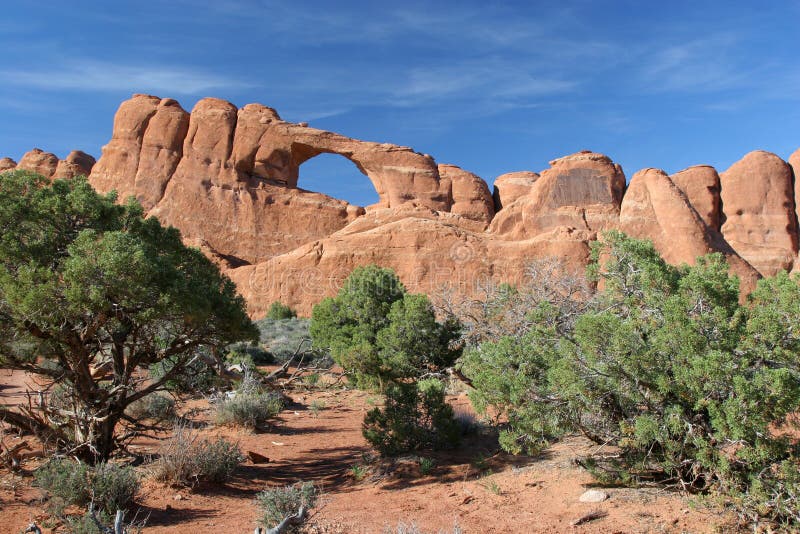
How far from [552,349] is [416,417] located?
3.05 meters

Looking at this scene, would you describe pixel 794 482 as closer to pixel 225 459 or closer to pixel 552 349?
pixel 552 349

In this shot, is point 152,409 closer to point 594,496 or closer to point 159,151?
point 594,496

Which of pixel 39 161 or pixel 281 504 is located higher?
pixel 39 161

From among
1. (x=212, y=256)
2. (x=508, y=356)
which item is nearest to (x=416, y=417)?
(x=508, y=356)

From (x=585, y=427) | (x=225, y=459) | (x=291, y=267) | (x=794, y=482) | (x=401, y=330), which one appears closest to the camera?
(x=794, y=482)

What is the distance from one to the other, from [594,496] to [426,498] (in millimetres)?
1934

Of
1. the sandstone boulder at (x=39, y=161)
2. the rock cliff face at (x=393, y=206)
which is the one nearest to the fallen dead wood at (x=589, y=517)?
the rock cliff face at (x=393, y=206)

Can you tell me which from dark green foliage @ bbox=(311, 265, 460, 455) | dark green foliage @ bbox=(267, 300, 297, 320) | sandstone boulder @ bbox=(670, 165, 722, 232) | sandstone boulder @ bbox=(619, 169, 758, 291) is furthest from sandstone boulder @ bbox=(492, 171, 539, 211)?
dark green foliage @ bbox=(311, 265, 460, 455)

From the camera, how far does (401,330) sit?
1271 cm

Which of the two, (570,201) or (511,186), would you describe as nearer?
(570,201)

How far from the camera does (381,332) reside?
1352cm

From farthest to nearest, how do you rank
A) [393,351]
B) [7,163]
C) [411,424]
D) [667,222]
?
[7,163] → [667,222] → [393,351] → [411,424]

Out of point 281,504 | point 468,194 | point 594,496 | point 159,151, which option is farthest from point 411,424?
point 159,151

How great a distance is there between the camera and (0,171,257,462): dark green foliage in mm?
6367
